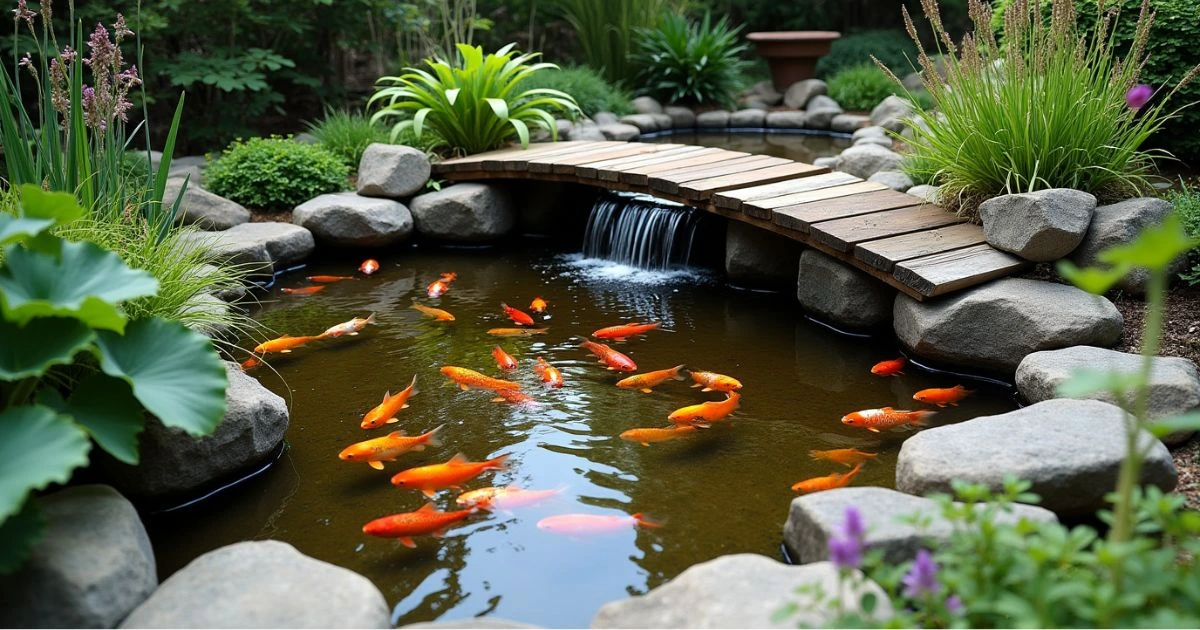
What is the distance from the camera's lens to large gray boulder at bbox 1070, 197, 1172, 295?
4285mm

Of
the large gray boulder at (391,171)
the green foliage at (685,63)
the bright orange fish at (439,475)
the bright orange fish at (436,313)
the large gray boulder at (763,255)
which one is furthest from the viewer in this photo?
the green foliage at (685,63)

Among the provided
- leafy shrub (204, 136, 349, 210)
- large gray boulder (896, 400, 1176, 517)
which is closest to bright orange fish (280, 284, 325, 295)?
leafy shrub (204, 136, 349, 210)

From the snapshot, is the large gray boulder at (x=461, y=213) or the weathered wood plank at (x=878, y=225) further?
the large gray boulder at (x=461, y=213)

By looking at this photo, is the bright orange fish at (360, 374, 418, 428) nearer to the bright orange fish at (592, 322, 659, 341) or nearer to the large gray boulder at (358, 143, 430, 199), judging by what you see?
the bright orange fish at (592, 322, 659, 341)

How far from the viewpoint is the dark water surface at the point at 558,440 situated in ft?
9.74

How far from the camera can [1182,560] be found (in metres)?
2.69

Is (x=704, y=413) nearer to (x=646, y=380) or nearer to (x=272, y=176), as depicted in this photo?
(x=646, y=380)

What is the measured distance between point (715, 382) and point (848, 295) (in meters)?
1.12

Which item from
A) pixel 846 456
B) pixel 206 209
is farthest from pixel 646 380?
pixel 206 209

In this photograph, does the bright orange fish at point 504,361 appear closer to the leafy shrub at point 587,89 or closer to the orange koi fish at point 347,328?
the orange koi fish at point 347,328

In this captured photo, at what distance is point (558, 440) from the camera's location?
12.4 feet

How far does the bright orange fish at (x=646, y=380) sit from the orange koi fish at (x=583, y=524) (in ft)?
3.72

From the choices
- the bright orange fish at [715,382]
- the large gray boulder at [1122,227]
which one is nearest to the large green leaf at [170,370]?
the bright orange fish at [715,382]

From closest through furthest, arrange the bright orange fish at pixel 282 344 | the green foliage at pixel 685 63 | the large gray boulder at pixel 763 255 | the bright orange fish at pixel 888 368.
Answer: the bright orange fish at pixel 888 368, the bright orange fish at pixel 282 344, the large gray boulder at pixel 763 255, the green foliage at pixel 685 63
